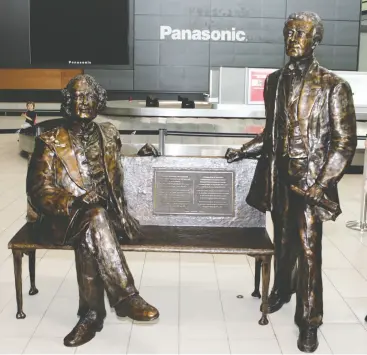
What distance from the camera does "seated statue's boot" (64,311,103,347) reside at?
10.8ft

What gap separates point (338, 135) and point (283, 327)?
4.05 feet

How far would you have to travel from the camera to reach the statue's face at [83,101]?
3391 millimetres

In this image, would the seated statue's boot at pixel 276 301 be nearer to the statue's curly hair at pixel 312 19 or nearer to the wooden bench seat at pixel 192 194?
the wooden bench seat at pixel 192 194

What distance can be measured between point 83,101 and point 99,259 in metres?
0.90

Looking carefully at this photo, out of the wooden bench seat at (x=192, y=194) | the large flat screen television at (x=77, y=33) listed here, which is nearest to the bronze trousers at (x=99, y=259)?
the wooden bench seat at (x=192, y=194)

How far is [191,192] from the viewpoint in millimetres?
4117

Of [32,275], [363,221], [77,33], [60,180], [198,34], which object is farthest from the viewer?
[77,33]

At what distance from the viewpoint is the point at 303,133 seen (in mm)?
3205

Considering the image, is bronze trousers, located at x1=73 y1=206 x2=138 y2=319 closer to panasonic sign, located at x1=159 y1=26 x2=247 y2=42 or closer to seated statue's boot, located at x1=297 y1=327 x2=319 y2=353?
seated statue's boot, located at x1=297 y1=327 x2=319 y2=353

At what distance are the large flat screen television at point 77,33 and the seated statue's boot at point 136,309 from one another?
43.3 ft

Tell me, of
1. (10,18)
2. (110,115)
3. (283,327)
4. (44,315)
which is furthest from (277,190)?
(10,18)

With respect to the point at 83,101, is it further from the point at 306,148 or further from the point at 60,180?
the point at 306,148

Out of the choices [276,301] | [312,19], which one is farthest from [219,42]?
[312,19]

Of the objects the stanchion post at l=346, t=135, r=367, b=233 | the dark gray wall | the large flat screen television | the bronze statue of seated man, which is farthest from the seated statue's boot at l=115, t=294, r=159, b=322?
the large flat screen television
